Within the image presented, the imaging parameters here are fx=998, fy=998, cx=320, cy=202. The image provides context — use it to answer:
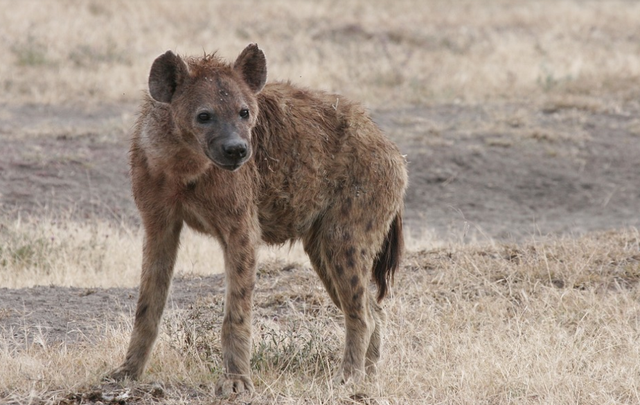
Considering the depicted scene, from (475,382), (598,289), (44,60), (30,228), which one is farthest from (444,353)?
Answer: (44,60)

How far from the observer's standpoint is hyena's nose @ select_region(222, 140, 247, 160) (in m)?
4.36

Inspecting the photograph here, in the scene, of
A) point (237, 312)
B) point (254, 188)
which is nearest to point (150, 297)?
point (237, 312)

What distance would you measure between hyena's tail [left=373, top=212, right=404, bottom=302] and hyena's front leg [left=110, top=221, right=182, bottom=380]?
51.1 inches

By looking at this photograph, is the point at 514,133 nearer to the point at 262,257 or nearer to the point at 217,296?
the point at 262,257

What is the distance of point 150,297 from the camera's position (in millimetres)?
5000

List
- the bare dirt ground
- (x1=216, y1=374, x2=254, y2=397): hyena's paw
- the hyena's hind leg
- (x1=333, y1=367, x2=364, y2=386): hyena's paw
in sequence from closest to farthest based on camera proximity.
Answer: (x1=216, y1=374, x2=254, y2=397): hyena's paw < (x1=333, y1=367, x2=364, y2=386): hyena's paw < the hyena's hind leg < the bare dirt ground

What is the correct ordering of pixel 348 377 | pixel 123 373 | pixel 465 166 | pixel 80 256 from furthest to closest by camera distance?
pixel 465 166 → pixel 80 256 → pixel 348 377 → pixel 123 373

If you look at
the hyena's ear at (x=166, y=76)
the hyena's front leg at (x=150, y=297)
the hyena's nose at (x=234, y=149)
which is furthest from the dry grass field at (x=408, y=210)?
the hyena's ear at (x=166, y=76)

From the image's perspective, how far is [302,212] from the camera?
17.2 ft

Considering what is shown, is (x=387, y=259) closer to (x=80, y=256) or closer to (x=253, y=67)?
(x=253, y=67)

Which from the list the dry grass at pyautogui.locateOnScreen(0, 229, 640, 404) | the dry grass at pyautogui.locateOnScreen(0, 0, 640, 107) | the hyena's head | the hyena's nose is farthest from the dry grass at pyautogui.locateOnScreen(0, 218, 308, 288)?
the dry grass at pyautogui.locateOnScreen(0, 0, 640, 107)

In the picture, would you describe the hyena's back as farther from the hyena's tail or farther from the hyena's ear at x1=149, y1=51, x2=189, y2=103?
the hyena's ear at x1=149, y1=51, x2=189, y2=103

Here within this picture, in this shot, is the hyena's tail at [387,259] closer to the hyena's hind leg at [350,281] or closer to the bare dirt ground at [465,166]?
the hyena's hind leg at [350,281]

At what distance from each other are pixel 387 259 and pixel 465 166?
6.21 metres
